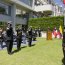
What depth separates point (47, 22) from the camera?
42.2 m

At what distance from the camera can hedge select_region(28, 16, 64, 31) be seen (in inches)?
1583

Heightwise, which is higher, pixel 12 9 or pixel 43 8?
pixel 43 8

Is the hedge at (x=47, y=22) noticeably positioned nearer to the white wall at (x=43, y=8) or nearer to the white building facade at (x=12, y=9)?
the white building facade at (x=12, y=9)

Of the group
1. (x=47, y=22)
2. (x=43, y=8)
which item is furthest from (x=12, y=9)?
(x=43, y=8)

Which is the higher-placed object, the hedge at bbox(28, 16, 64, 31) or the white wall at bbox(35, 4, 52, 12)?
the white wall at bbox(35, 4, 52, 12)

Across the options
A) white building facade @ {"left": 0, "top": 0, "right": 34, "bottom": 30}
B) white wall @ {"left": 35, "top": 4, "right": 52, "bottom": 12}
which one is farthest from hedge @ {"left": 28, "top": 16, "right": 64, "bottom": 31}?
white wall @ {"left": 35, "top": 4, "right": 52, "bottom": 12}

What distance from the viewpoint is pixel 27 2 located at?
47.2 m

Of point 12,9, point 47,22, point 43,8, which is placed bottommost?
point 47,22

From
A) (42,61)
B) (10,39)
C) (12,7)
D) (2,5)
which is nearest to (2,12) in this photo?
(2,5)

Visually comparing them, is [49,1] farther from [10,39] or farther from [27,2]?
[10,39]

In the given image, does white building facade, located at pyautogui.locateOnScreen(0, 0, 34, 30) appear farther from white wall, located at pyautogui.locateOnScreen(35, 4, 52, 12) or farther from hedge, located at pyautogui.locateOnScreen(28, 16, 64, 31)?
white wall, located at pyautogui.locateOnScreen(35, 4, 52, 12)

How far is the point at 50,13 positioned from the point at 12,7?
50.7 feet

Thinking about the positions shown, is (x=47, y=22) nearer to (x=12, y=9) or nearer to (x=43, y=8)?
(x=12, y=9)

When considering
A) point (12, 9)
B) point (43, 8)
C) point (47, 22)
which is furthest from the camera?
point (43, 8)
